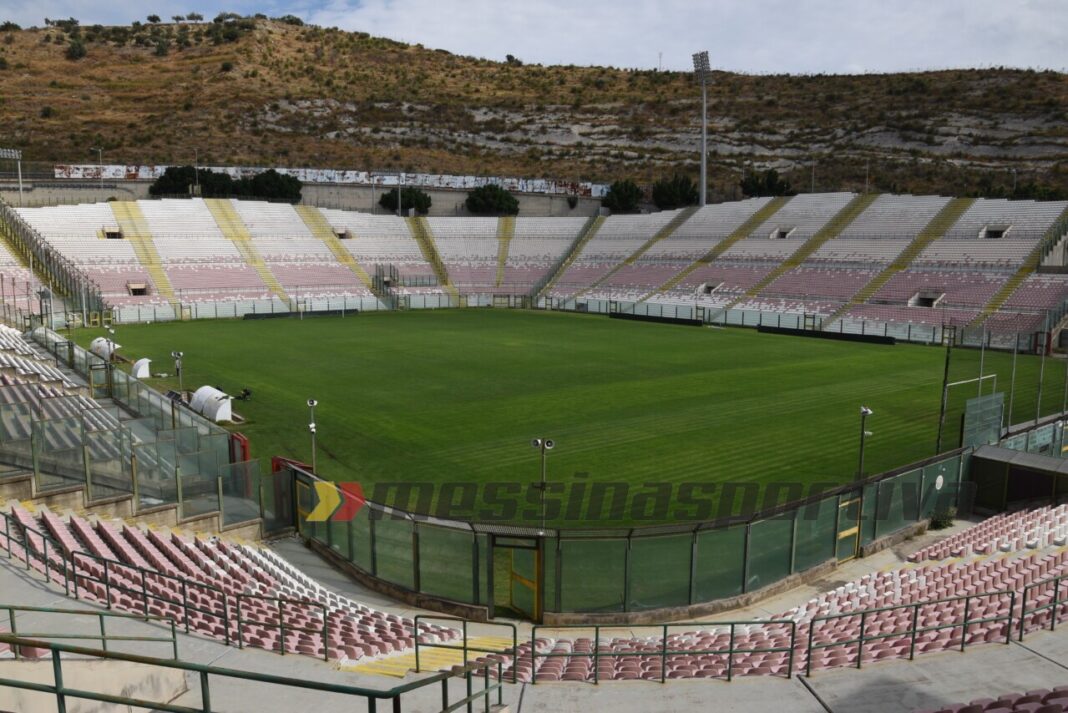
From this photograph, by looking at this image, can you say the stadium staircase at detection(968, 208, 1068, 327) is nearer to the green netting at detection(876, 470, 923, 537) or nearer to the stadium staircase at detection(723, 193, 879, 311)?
the stadium staircase at detection(723, 193, 879, 311)

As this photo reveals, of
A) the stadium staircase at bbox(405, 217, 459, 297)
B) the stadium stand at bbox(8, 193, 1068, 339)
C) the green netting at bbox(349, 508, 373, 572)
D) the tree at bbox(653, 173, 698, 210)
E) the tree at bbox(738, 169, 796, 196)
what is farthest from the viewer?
the tree at bbox(653, 173, 698, 210)

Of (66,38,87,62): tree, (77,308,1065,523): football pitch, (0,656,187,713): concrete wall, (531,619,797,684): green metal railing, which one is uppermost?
(66,38,87,62): tree

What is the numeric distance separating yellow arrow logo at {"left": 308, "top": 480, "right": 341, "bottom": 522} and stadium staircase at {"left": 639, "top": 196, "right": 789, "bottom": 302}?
54.6 m

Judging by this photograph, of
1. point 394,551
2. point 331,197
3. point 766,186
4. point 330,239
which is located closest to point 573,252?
point 766,186


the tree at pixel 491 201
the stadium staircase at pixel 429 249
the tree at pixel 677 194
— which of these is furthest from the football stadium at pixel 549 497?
the tree at pixel 677 194

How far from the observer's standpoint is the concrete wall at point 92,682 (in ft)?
19.8

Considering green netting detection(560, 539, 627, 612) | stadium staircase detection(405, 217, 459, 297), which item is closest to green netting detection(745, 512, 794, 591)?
green netting detection(560, 539, 627, 612)

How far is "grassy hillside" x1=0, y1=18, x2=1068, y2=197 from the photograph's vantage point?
107 m

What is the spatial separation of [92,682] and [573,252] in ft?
253

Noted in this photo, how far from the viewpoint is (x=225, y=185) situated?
82.7 metres

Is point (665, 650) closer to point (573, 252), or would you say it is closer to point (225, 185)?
point (573, 252)

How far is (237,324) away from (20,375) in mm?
35363

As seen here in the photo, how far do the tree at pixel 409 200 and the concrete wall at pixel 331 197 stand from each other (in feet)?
4.73

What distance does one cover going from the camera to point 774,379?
3503 cm
